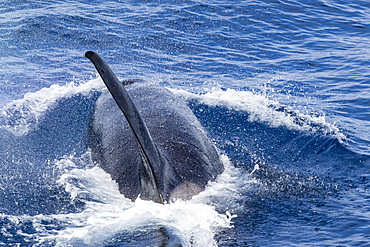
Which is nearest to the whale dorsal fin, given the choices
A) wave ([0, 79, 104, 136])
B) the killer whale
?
the killer whale

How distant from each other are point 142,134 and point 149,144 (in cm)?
18

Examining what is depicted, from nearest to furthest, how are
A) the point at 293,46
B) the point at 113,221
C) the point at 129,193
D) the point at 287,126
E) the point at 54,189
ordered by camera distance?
the point at 113,221 → the point at 129,193 → the point at 54,189 → the point at 287,126 → the point at 293,46

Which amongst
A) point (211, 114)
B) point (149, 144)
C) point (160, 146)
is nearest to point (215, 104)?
point (211, 114)

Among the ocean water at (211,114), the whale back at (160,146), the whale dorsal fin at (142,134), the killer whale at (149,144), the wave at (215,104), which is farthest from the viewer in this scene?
the wave at (215,104)

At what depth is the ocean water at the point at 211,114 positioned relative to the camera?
7406 millimetres

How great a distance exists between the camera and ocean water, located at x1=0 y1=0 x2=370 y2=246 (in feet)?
24.3

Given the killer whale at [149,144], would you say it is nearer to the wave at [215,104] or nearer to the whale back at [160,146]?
the whale back at [160,146]

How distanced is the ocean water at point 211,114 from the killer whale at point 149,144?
0.25 m

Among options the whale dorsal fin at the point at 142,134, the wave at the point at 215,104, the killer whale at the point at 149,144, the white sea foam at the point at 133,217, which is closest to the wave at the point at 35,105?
the wave at the point at 215,104

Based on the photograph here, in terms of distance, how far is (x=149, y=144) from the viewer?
7168mm

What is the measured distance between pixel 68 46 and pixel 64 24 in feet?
5.83

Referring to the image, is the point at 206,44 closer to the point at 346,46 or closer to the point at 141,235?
the point at 346,46

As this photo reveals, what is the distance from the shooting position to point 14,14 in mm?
20188

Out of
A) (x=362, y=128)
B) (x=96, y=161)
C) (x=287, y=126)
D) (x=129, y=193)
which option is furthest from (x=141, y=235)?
(x=362, y=128)
